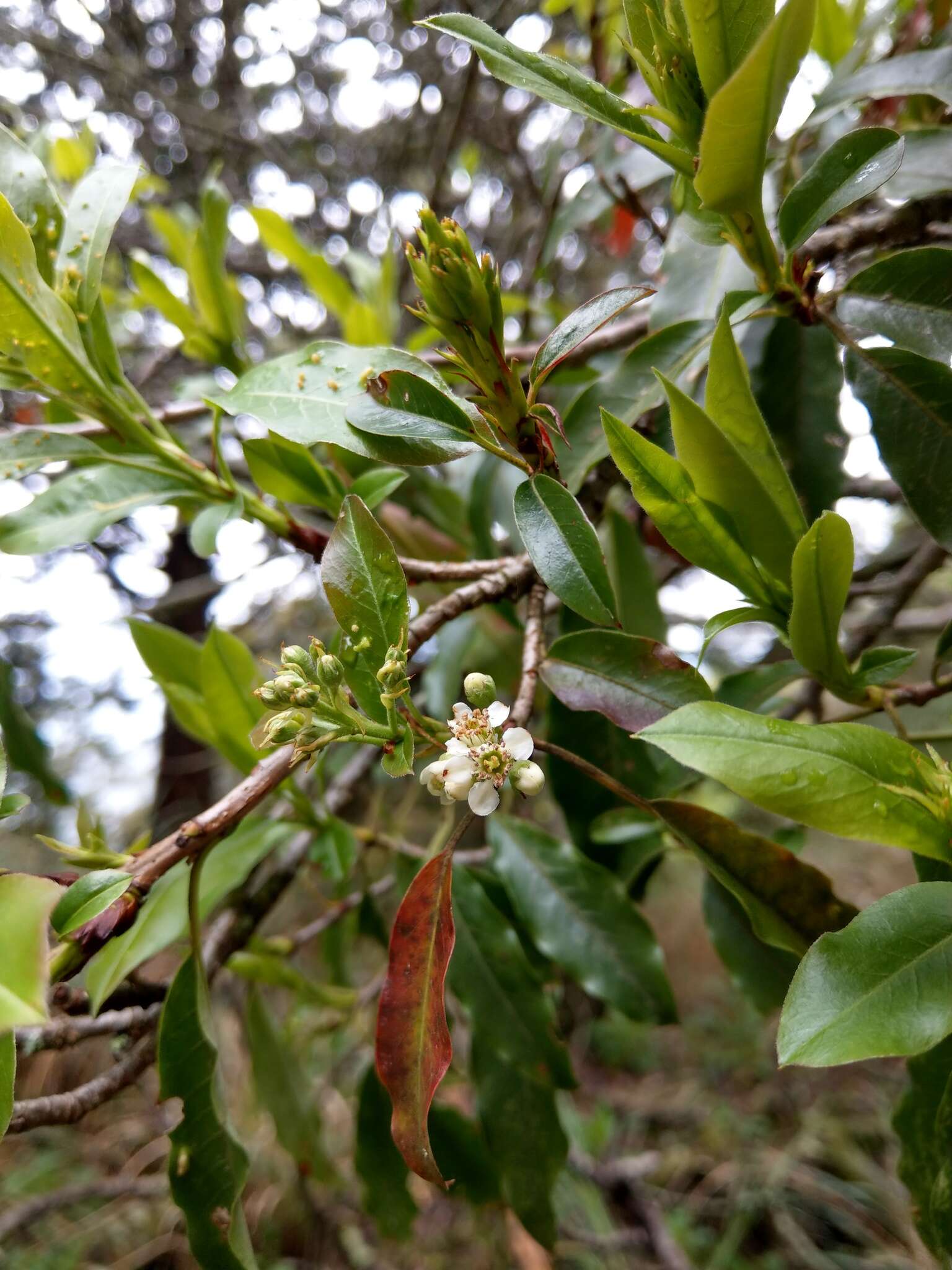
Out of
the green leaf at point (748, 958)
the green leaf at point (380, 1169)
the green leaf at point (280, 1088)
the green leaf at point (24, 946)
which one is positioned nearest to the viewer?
the green leaf at point (24, 946)

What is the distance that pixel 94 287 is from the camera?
2.22 feet

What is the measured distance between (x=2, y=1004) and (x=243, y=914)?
58cm

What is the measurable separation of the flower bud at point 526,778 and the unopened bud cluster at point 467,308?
9.9 inches

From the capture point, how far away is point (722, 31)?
512 millimetres

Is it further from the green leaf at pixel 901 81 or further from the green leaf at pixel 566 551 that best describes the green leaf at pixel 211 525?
the green leaf at pixel 901 81

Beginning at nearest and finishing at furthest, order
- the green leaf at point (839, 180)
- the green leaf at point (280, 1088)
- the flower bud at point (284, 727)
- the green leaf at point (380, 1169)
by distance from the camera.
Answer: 1. the flower bud at point (284, 727)
2. the green leaf at point (839, 180)
3. the green leaf at point (380, 1169)
4. the green leaf at point (280, 1088)

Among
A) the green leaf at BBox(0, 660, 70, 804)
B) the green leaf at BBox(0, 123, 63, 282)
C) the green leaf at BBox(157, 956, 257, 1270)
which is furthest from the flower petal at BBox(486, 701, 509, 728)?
the green leaf at BBox(0, 660, 70, 804)

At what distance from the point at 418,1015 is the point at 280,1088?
69 centimetres

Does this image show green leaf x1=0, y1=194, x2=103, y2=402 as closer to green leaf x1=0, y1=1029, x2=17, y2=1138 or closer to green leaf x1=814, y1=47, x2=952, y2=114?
green leaf x1=0, y1=1029, x2=17, y2=1138

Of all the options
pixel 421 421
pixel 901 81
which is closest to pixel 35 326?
pixel 421 421

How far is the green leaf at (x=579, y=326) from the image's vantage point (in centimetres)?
52

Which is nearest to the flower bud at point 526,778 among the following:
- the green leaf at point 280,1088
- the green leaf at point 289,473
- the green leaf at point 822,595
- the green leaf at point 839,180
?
the green leaf at point 822,595

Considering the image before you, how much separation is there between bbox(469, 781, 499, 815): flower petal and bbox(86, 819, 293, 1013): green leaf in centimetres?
26

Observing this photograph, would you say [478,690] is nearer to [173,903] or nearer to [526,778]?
Answer: [526,778]
